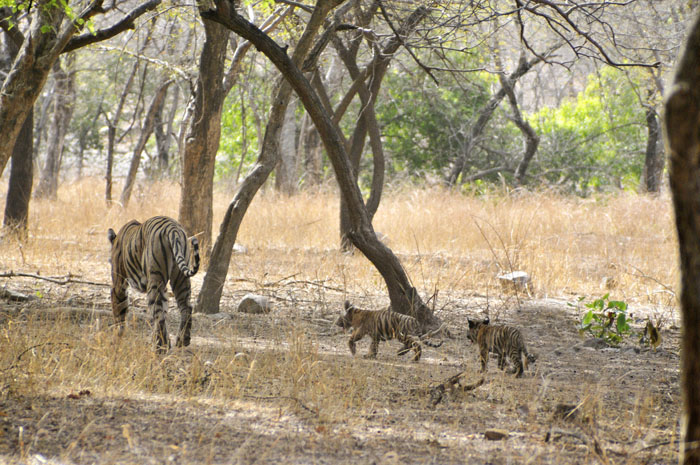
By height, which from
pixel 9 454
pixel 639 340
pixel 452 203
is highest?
pixel 452 203

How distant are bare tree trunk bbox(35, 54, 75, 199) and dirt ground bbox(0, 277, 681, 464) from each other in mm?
13947

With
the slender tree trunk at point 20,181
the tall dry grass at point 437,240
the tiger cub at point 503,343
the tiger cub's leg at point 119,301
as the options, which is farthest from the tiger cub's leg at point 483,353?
the slender tree trunk at point 20,181

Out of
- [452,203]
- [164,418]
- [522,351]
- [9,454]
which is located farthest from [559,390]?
[452,203]

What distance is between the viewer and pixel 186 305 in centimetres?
545

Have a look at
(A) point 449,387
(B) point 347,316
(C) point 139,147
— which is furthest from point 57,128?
(A) point 449,387

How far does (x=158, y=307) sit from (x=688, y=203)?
12.4 feet

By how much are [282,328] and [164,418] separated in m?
2.66

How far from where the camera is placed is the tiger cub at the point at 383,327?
207 inches

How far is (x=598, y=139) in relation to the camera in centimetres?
2516

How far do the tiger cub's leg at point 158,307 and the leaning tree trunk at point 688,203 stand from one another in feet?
11.7

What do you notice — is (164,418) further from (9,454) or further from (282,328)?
(282,328)

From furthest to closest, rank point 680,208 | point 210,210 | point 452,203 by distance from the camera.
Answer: point 452,203
point 210,210
point 680,208

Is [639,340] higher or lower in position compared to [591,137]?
lower

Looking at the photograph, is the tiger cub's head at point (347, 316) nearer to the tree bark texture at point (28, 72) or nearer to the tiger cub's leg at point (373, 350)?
the tiger cub's leg at point (373, 350)
